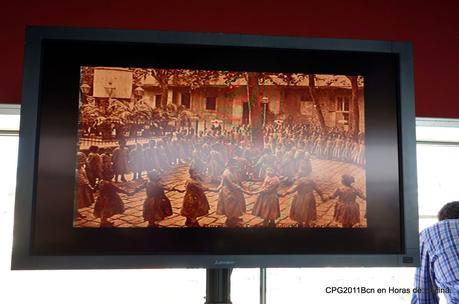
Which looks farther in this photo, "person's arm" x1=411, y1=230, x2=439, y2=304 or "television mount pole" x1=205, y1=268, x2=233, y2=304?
"person's arm" x1=411, y1=230, x2=439, y2=304

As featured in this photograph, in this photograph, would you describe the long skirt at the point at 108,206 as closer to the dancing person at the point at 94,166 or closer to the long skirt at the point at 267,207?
the dancing person at the point at 94,166

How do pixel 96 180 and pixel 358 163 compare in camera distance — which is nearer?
pixel 96 180

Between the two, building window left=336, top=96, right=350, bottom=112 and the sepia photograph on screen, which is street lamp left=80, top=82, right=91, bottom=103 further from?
building window left=336, top=96, right=350, bottom=112

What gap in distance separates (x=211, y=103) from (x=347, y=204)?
0.61 m

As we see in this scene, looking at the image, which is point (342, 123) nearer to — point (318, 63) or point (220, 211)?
point (318, 63)

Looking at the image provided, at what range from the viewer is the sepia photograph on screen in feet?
4.99

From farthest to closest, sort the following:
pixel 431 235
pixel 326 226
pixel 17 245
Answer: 1. pixel 431 235
2. pixel 326 226
3. pixel 17 245

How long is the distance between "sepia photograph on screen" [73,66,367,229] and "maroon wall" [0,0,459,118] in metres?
0.55

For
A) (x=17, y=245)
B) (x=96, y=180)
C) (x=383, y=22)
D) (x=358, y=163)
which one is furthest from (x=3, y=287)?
(x=383, y=22)

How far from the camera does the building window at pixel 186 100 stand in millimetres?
1574

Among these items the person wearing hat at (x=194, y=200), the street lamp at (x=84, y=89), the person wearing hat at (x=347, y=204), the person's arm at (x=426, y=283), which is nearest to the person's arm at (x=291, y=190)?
the person wearing hat at (x=347, y=204)

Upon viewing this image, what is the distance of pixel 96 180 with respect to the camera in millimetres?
1510

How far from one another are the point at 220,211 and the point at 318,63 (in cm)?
66

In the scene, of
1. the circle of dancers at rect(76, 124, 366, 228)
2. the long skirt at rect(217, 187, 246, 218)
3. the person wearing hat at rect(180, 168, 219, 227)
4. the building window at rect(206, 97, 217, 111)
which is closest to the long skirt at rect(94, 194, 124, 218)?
the circle of dancers at rect(76, 124, 366, 228)
